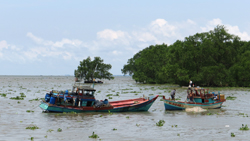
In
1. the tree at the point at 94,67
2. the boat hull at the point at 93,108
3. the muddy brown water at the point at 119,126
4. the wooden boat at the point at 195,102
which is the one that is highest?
the tree at the point at 94,67

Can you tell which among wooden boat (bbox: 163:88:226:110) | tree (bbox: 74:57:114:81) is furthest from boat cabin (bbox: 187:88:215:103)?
tree (bbox: 74:57:114:81)

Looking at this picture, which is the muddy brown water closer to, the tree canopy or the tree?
the tree canopy

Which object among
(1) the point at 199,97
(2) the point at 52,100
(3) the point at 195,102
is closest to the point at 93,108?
(2) the point at 52,100

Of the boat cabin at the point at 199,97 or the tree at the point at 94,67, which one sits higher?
the tree at the point at 94,67

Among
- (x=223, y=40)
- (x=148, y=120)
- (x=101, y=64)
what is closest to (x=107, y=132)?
(x=148, y=120)

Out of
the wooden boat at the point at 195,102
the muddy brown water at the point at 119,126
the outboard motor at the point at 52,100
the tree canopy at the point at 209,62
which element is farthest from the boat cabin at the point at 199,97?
the tree canopy at the point at 209,62

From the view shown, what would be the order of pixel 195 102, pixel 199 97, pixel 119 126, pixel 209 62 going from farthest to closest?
pixel 209 62
pixel 199 97
pixel 195 102
pixel 119 126

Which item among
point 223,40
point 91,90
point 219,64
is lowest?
point 91,90

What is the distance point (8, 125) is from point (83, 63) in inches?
4968

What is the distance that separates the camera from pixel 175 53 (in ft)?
333

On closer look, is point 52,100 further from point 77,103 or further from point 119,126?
point 119,126

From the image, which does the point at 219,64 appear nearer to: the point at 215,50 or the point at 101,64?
the point at 215,50

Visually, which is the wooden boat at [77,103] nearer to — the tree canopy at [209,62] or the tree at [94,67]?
the tree canopy at [209,62]

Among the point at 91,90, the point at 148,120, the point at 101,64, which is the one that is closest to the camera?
the point at 148,120
